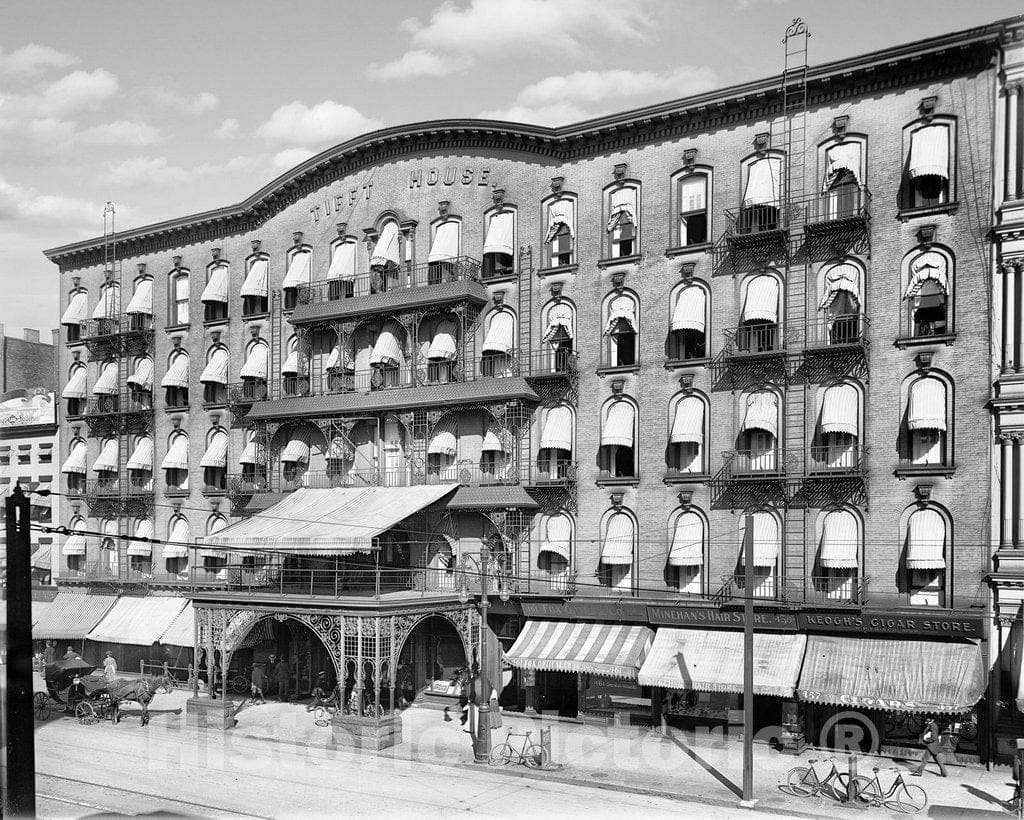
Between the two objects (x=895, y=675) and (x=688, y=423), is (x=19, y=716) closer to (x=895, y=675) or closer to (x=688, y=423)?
(x=895, y=675)

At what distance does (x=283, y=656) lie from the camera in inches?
1570

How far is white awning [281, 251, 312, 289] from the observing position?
41375 millimetres

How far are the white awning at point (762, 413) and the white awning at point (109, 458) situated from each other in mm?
29500

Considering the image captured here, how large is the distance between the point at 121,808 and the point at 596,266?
2148 cm

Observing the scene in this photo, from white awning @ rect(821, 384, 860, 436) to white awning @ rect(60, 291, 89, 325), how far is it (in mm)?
35206

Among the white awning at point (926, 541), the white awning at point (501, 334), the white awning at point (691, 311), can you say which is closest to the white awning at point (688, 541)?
the white awning at point (691, 311)

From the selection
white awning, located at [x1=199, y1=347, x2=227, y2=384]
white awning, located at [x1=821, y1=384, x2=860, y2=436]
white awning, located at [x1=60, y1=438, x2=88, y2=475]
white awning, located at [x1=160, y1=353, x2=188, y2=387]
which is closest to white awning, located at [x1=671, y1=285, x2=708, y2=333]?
white awning, located at [x1=821, y1=384, x2=860, y2=436]

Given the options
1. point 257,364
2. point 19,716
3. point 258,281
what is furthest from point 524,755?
point 258,281

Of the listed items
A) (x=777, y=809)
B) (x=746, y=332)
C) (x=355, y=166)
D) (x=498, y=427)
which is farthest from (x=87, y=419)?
(x=777, y=809)

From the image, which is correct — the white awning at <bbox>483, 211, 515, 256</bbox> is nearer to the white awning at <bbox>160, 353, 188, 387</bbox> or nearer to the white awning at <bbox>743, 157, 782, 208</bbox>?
the white awning at <bbox>743, 157, 782, 208</bbox>

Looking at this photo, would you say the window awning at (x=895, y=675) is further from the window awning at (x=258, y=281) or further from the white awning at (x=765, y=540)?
the window awning at (x=258, y=281)

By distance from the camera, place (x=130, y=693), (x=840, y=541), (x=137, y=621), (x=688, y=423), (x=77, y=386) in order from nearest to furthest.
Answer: (x=840, y=541) → (x=688, y=423) → (x=130, y=693) → (x=137, y=621) → (x=77, y=386)

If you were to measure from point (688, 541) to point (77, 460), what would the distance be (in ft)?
100

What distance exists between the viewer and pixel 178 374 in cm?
4531
